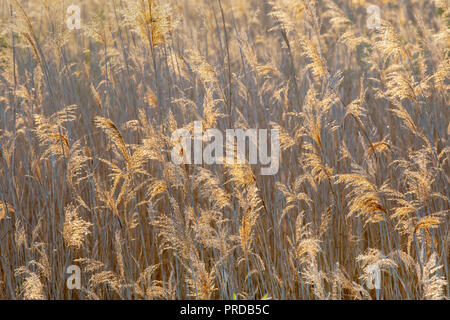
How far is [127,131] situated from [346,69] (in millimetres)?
2036

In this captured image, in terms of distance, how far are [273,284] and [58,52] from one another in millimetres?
1797

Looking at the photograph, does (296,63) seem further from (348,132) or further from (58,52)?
(58,52)

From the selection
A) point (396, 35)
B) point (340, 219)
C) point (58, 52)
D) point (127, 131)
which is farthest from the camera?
point (127, 131)

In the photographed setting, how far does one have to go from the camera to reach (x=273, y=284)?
7.52ft

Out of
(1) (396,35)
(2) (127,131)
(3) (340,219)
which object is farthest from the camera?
(2) (127,131)

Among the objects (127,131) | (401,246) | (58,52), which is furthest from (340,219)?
(58,52)

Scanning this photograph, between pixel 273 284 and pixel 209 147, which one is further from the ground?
pixel 209 147

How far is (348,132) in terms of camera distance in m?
3.21

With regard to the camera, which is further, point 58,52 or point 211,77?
point 58,52

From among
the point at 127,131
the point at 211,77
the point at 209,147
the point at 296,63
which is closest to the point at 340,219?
the point at 209,147
